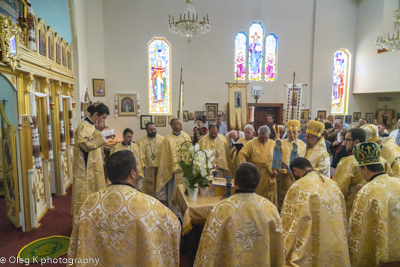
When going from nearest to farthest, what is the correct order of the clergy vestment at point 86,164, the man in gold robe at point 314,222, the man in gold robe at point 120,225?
the man in gold robe at point 120,225, the man in gold robe at point 314,222, the clergy vestment at point 86,164

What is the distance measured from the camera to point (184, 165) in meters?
3.50

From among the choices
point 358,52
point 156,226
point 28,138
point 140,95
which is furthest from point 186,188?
point 358,52

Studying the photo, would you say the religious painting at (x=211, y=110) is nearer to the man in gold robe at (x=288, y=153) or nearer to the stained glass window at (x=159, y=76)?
the stained glass window at (x=159, y=76)

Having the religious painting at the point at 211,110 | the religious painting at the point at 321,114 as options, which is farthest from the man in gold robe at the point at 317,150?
the religious painting at the point at 321,114

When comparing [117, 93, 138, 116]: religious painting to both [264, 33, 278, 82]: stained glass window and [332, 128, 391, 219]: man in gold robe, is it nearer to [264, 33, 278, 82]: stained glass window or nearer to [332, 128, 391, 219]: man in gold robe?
[264, 33, 278, 82]: stained glass window

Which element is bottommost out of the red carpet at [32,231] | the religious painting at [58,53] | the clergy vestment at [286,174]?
the red carpet at [32,231]

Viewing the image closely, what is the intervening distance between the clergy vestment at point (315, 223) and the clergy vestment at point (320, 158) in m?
1.27

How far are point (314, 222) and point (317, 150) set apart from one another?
5.48 ft

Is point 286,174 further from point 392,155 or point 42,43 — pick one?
point 42,43

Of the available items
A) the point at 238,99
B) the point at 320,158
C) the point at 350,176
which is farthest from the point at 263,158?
the point at 238,99

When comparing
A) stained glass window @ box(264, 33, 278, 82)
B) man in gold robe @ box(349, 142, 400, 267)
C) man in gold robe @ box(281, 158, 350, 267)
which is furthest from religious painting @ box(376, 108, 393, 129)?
man in gold robe @ box(281, 158, 350, 267)

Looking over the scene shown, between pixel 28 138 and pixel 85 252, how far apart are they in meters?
3.68

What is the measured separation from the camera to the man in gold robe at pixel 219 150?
18.5 feet

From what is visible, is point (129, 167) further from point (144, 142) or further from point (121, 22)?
point (121, 22)
